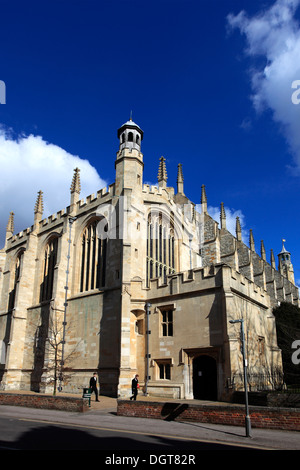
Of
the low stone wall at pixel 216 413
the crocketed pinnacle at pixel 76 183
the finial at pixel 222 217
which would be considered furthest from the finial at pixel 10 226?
the low stone wall at pixel 216 413

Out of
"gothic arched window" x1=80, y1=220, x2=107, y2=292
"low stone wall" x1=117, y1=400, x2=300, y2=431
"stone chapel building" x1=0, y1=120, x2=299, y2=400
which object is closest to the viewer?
"low stone wall" x1=117, y1=400, x2=300, y2=431

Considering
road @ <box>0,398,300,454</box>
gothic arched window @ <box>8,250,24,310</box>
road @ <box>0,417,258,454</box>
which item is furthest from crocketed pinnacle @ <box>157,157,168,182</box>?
road @ <box>0,417,258,454</box>

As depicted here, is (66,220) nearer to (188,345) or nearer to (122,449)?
(188,345)

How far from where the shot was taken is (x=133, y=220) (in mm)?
25219

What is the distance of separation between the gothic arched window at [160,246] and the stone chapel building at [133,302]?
0.27ft

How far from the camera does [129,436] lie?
9.52 m

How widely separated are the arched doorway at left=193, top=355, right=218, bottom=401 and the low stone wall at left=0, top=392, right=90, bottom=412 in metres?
6.65

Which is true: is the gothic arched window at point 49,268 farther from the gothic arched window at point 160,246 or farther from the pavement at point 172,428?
the pavement at point 172,428

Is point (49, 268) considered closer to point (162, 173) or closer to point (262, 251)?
point (162, 173)

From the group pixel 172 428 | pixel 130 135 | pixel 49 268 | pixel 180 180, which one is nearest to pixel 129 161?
pixel 130 135

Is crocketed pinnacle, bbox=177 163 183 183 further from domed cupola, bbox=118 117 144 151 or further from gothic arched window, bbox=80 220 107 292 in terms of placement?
gothic arched window, bbox=80 220 107 292

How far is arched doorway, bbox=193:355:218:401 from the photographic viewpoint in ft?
62.2
